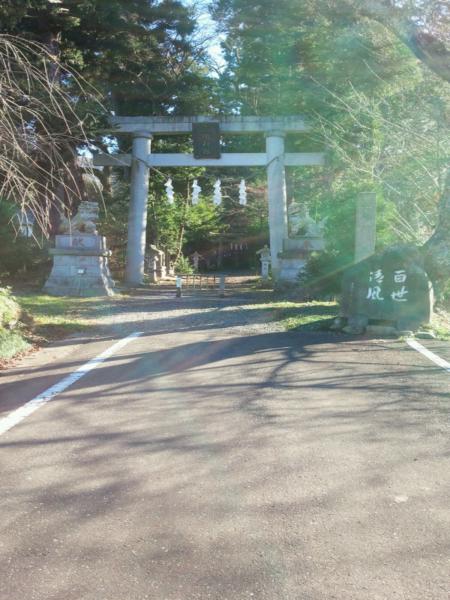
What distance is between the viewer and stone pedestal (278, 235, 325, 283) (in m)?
22.0

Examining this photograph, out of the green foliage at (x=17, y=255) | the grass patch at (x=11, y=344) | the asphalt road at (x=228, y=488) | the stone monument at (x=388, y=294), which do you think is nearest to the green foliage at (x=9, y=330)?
the grass patch at (x=11, y=344)

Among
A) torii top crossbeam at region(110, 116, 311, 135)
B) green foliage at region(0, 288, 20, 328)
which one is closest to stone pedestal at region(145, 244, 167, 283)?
torii top crossbeam at region(110, 116, 311, 135)

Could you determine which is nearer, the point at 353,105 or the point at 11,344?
the point at 11,344

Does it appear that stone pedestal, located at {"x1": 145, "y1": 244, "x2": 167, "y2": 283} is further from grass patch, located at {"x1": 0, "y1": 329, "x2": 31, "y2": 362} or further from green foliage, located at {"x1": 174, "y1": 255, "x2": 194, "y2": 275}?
grass patch, located at {"x1": 0, "y1": 329, "x2": 31, "y2": 362}

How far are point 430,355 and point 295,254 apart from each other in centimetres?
1381

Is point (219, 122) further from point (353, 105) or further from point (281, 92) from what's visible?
point (353, 105)

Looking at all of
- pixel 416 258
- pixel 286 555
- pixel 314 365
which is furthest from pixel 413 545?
pixel 416 258

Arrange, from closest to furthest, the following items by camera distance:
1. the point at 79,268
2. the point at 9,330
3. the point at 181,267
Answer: the point at 9,330
the point at 79,268
the point at 181,267

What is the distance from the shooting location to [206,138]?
22.6 m

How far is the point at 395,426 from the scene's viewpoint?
506cm

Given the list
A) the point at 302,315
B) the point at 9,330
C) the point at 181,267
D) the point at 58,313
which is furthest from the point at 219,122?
the point at 181,267

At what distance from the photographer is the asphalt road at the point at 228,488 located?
271cm

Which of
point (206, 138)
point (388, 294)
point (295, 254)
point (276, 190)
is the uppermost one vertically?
point (206, 138)

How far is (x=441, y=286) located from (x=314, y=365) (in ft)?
19.2
